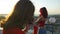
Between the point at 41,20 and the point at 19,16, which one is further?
the point at 41,20

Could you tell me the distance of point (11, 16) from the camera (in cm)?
271

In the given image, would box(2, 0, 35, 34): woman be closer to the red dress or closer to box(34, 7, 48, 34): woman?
the red dress

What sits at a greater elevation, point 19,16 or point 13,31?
point 19,16

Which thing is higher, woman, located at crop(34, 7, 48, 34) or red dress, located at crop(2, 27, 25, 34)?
woman, located at crop(34, 7, 48, 34)

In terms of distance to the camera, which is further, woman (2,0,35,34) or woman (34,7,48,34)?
woman (34,7,48,34)

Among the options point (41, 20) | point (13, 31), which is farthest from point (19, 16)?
point (41, 20)

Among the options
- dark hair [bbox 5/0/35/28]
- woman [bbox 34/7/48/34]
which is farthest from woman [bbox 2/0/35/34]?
woman [bbox 34/7/48/34]

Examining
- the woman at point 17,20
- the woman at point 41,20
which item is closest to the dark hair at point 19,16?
the woman at point 17,20

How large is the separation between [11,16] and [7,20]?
7cm

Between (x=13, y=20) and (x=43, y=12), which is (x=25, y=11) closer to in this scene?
(x=13, y=20)

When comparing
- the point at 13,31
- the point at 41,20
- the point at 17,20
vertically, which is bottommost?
the point at 13,31

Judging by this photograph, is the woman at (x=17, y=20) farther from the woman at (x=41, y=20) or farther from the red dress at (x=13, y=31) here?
the woman at (x=41, y=20)

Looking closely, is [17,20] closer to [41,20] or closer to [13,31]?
[13,31]

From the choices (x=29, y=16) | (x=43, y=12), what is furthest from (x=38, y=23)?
(x=29, y=16)
